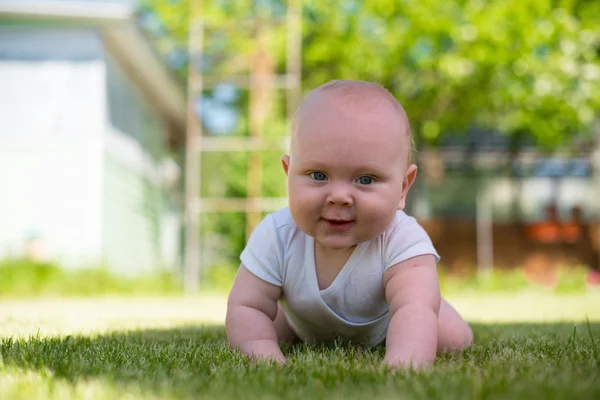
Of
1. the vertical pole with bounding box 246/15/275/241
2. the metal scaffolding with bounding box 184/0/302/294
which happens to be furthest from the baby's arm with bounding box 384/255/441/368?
the vertical pole with bounding box 246/15/275/241

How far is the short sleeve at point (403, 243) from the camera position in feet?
7.36

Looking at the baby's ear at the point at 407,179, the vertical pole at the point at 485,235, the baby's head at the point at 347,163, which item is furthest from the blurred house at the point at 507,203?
the baby's head at the point at 347,163

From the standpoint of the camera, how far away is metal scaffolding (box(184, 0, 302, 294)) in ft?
33.1

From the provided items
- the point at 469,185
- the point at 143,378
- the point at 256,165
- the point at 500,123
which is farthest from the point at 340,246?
the point at 469,185

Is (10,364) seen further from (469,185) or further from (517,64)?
(469,185)

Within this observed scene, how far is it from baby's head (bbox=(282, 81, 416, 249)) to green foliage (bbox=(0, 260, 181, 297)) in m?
6.87

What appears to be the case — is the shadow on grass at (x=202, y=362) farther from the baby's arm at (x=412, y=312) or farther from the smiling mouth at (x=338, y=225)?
the smiling mouth at (x=338, y=225)

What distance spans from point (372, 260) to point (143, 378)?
3.03 ft

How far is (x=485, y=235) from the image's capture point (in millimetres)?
15891

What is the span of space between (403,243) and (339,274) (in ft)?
0.80

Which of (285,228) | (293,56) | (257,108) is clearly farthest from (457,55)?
(285,228)

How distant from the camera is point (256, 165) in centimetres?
1027

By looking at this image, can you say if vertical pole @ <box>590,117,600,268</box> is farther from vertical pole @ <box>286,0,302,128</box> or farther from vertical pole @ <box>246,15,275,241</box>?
vertical pole @ <box>246,15,275,241</box>

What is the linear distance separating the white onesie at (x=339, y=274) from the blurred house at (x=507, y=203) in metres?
12.6
